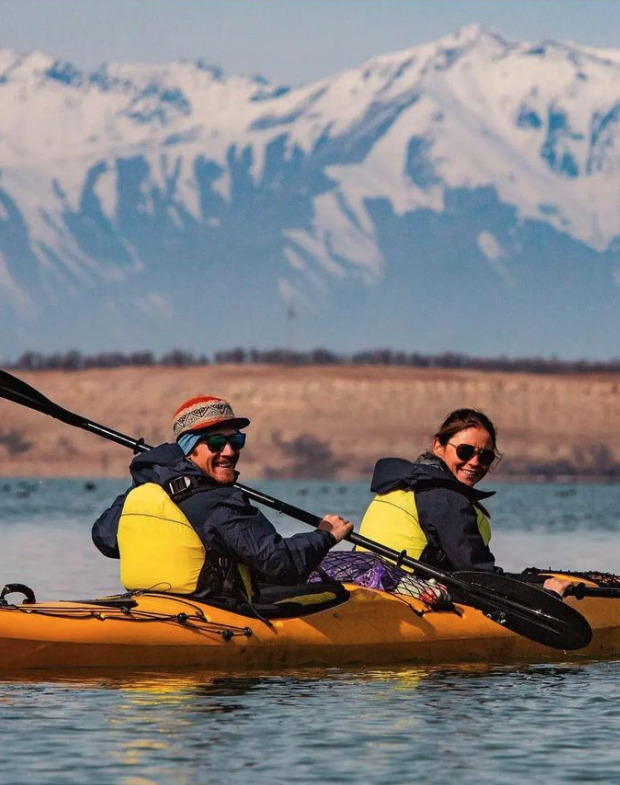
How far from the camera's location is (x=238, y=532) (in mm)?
15781

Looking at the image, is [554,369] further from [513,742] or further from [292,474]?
[513,742]

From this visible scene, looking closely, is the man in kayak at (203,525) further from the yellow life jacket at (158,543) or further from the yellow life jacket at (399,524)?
the yellow life jacket at (399,524)

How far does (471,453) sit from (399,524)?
99 cm

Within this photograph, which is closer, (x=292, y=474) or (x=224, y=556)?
(x=224, y=556)

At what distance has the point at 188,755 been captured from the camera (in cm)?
1357

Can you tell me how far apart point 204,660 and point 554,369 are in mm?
179441

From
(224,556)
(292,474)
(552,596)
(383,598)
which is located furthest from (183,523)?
(292,474)

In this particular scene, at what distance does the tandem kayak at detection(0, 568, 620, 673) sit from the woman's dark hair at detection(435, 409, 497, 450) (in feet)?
5.61

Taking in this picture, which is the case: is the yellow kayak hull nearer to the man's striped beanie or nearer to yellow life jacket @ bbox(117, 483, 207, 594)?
yellow life jacket @ bbox(117, 483, 207, 594)

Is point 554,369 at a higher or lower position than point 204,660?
higher

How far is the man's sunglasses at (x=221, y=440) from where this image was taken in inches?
616

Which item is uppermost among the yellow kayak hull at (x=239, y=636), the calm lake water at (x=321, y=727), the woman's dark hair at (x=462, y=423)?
the woman's dark hair at (x=462, y=423)

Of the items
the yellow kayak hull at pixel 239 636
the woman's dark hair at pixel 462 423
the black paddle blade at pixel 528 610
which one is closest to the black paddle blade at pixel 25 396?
the yellow kayak hull at pixel 239 636

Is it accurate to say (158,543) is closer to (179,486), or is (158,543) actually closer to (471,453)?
(179,486)
